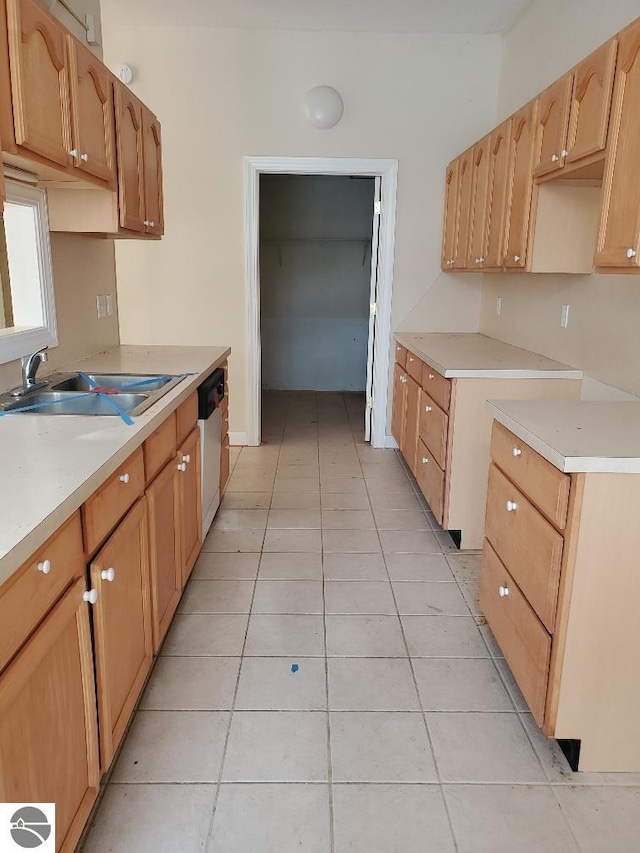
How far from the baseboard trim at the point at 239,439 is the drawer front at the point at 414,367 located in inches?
55.6

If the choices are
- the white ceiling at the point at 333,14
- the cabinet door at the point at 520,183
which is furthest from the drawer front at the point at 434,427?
the white ceiling at the point at 333,14

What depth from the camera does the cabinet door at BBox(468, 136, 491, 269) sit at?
A: 3.39 meters

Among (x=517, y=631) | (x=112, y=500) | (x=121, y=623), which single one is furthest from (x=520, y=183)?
(x=121, y=623)

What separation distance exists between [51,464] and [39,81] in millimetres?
1153

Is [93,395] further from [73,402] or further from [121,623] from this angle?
[121,623]

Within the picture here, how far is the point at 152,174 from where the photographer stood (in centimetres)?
300

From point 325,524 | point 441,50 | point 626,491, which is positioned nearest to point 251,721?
point 626,491

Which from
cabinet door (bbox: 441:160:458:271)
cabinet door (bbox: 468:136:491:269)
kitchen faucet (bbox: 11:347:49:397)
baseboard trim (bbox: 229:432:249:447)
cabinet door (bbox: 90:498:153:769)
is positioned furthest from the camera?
baseboard trim (bbox: 229:432:249:447)

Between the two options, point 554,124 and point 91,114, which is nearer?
point 91,114

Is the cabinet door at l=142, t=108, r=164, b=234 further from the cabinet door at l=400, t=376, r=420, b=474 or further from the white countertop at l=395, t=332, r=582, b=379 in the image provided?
the cabinet door at l=400, t=376, r=420, b=474

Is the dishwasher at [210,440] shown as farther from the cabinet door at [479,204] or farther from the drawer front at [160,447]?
the cabinet door at [479,204]

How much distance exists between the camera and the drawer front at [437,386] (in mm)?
2984

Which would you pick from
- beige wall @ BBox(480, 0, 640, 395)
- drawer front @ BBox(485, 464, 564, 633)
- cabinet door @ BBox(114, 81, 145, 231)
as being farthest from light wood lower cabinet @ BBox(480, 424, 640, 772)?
cabinet door @ BBox(114, 81, 145, 231)

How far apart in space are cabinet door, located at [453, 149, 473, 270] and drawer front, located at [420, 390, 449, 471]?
3.22ft
